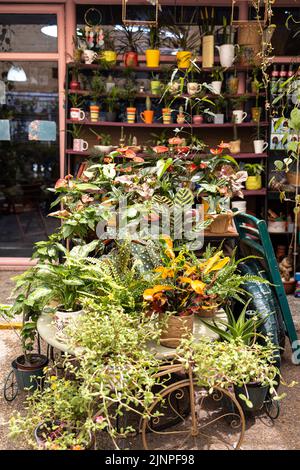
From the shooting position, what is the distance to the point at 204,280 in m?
2.75

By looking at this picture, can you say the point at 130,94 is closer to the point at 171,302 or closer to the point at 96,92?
the point at 96,92

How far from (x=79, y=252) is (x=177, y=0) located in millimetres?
3908

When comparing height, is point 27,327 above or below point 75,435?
above

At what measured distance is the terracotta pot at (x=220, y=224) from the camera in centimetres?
401

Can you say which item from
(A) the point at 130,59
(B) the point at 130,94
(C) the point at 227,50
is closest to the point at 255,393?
(B) the point at 130,94

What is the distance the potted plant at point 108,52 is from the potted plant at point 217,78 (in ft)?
3.57

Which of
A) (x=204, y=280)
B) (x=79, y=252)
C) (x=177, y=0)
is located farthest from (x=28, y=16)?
(x=204, y=280)

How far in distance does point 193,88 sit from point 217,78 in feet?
1.26

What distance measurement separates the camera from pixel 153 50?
5.55 meters

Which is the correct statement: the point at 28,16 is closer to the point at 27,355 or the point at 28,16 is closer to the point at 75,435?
the point at 27,355

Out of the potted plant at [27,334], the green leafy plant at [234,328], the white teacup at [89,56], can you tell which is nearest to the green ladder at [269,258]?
the green leafy plant at [234,328]

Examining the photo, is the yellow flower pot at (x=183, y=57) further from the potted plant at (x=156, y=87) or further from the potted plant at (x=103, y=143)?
the potted plant at (x=103, y=143)

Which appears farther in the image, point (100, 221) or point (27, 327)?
point (100, 221)

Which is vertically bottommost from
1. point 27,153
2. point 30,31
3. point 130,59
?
point 27,153
